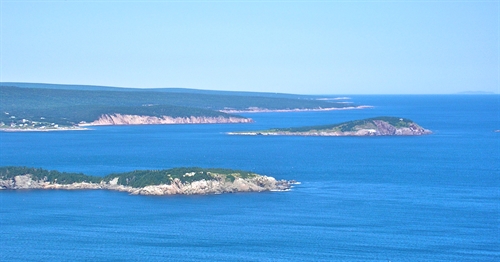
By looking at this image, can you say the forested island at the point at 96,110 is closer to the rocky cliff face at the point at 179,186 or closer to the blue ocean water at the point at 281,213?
the blue ocean water at the point at 281,213

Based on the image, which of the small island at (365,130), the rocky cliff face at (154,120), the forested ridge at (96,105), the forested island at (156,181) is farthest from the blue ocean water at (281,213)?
the rocky cliff face at (154,120)

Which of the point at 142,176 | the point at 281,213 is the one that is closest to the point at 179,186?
the point at 142,176

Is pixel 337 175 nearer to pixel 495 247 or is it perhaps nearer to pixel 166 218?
pixel 166 218

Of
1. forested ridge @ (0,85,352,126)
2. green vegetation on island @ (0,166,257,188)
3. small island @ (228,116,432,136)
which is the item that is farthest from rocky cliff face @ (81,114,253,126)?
green vegetation on island @ (0,166,257,188)

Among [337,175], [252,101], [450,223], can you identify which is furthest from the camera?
[252,101]

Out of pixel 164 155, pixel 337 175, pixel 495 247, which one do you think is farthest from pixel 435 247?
pixel 164 155

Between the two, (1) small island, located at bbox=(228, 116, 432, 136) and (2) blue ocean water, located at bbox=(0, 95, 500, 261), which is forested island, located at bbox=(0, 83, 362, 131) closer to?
(1) small island, located at bbox=(228, 116, 432, 136)

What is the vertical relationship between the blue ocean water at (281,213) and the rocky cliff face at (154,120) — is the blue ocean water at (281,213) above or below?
above
